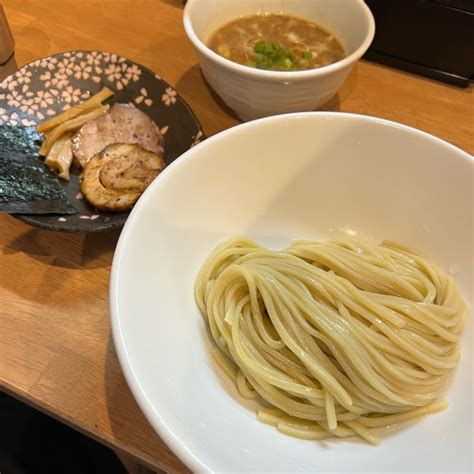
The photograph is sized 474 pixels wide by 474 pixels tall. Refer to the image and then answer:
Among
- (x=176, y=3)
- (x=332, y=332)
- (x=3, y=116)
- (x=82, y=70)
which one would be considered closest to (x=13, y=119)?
(x=3, y=116)

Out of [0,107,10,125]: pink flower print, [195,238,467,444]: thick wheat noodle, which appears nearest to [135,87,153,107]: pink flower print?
[0,107,10,125]: pink flower print

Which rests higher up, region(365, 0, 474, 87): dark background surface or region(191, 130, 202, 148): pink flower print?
region(365, 0, 474, 87): dark background surface

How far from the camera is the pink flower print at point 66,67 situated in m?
1.54

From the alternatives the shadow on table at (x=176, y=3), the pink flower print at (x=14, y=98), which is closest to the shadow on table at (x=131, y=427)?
the pink flower print at (x=14, y=98)

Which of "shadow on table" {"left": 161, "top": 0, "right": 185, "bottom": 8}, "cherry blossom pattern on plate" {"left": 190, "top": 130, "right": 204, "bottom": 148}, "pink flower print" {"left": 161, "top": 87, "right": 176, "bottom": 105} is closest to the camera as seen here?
"cherry blossom pattern on plate" {"left": 190, "top": 130, "right": 204, "bottom": 148}

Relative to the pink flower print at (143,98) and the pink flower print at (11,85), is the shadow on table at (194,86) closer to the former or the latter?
the pink flower print at (143,98)

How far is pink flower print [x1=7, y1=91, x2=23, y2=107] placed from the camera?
1.47 meters

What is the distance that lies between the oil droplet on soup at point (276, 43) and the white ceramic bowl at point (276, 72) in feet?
0.08

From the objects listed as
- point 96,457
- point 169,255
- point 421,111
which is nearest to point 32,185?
point 169,255

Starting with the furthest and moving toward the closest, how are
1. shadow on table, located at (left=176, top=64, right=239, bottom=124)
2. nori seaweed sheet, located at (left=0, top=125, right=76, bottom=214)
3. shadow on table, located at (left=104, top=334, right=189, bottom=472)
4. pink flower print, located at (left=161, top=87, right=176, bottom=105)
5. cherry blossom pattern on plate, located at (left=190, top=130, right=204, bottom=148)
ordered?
shadow on table, located at (left=176, top=64, right=239, bottom=124), pink flower print, located at (left=161, top=87, right=176, bottom=105), cherry blossom pattern on plate, located at (left=190, top=130, right=204, bottom=148), nori seaweed sheet, located at (left=0, top=125, right=76, bottom=214), shadow on table, located at (left=104, top=334, right=189, bottom=472)

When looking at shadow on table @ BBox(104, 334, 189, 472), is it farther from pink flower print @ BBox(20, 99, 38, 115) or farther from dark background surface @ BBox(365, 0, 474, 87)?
dark background surface @ BBox(365, 0, 474, 87)

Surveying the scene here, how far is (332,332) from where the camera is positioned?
941 millimetres

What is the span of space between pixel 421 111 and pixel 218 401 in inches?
48.2

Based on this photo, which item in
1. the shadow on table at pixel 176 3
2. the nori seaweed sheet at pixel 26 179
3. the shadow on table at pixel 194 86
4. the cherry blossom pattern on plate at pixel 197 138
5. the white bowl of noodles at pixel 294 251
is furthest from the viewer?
the shadow on table at pixel 176 3
